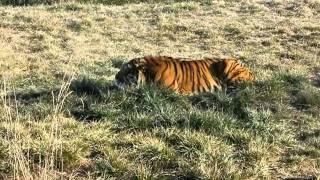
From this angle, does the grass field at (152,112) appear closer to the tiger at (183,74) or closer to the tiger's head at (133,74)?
the tiger's head at (133,74)

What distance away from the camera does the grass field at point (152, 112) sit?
5.79 m

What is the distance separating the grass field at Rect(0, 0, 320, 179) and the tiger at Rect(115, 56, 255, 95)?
404 millimetres

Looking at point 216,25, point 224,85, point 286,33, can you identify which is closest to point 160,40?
point 216,25

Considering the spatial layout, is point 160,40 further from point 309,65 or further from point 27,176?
point 27,176

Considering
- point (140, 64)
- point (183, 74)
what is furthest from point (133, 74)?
point (183, 74)

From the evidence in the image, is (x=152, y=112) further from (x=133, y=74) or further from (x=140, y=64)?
(x=140, y=64)

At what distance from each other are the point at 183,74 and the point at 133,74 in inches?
35.2

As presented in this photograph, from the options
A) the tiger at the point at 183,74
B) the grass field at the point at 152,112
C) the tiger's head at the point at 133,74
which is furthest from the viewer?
the tiger at the point at 183,74

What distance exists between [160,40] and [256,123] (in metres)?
8.17

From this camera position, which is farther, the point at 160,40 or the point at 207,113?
the point at 160,40

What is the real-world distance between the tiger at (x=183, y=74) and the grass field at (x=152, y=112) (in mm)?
404

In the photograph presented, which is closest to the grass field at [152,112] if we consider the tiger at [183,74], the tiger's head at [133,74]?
the tiger's head at [133,74]

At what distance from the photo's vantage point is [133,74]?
8992 millimetres

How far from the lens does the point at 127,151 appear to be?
6188 mm
